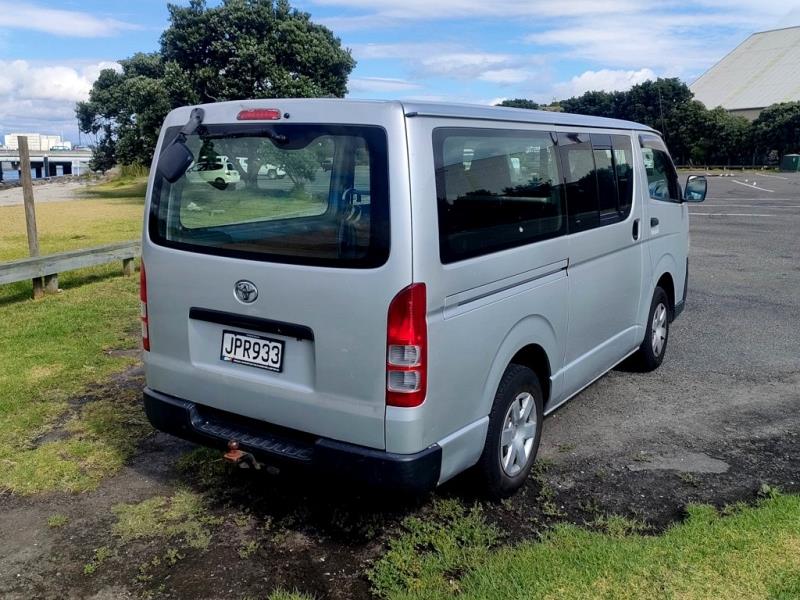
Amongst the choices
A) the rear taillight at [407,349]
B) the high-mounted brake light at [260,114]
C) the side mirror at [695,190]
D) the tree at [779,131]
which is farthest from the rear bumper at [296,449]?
the tree at [779,131]

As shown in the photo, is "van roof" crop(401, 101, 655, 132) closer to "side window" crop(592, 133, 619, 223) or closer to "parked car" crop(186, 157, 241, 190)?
"side window" crop(592, 133, 619, 223)

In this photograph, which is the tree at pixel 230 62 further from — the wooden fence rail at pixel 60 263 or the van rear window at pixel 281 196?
the van rear window at pixel 281 196

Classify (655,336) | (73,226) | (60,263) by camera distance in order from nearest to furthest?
(655,336), (60,263), (73,226)

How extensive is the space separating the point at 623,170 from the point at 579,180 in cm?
92

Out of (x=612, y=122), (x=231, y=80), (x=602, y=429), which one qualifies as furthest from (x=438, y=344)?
(x=231, y=80)

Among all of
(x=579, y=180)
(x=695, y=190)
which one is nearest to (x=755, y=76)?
(x=695, y=190)

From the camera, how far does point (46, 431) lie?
489 cm

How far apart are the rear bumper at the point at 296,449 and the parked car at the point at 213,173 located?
3.62 feet

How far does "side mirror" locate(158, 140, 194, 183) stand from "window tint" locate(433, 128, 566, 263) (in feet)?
4.06

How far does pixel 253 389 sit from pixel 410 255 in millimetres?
1030

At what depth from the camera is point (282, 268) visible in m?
3.27

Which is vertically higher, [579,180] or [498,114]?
[498,114]

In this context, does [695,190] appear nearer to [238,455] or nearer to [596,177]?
[596,177]

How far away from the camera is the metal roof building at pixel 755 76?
315 feet
